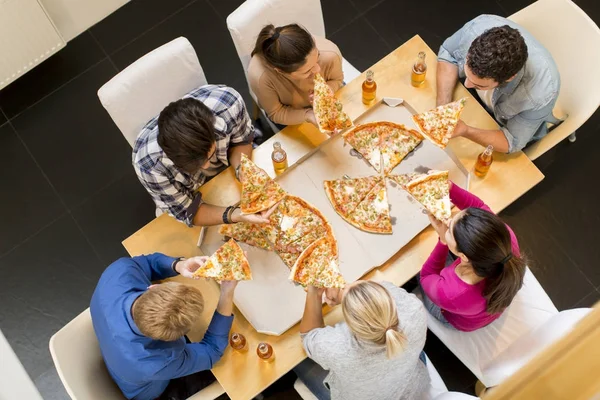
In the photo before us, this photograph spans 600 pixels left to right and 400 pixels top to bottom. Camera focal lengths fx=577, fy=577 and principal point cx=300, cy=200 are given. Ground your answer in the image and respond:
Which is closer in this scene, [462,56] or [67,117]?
[462,56]

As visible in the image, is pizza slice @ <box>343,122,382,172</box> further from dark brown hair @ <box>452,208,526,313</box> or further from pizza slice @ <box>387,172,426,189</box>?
dark brown hair @ <box>452,208,526,313</box>

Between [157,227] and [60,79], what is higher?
[60,79]

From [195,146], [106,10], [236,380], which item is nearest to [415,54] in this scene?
[195,146]

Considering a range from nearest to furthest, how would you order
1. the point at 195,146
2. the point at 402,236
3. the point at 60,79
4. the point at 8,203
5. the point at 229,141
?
the point at 195,146 < the point at 402,236 < the point at 229,141 < the point at 8,203 < the point at 60,79

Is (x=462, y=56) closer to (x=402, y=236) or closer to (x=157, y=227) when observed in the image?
(x=402, y=236)

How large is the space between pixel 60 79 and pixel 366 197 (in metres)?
2.82

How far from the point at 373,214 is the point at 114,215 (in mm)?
2113

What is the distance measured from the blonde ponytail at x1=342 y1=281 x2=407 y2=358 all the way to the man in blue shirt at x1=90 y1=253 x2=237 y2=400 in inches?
27.5

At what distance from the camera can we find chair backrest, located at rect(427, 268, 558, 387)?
2.99m

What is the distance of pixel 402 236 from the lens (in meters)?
2.95

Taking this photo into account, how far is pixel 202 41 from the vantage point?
181 inches

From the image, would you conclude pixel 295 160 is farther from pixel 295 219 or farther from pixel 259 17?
pixel 259 17

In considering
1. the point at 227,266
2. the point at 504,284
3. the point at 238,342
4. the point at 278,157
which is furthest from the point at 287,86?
the point at 504,284

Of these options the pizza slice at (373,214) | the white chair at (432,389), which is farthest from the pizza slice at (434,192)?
the white chair at (432,389)
